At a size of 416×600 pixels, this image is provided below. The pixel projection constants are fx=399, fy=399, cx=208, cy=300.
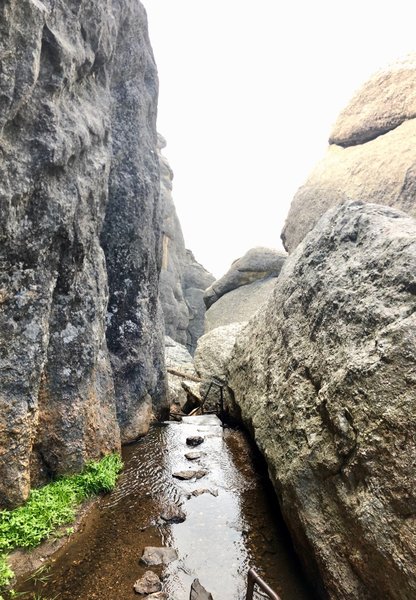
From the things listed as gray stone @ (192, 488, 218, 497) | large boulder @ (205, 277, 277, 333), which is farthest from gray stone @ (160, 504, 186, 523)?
large boulder @ (205, 277, 277, 333)

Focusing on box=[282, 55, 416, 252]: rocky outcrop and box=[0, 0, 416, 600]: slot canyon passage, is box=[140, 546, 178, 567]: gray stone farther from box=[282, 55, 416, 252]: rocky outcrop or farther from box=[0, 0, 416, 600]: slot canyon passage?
box=[282, 55, 416, 252]: rocky outcrop

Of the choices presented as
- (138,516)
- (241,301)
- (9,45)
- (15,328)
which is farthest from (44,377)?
(241,301)

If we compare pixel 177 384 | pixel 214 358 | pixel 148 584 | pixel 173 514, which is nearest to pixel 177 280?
pixel 214 358

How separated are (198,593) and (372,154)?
19668 millimetres

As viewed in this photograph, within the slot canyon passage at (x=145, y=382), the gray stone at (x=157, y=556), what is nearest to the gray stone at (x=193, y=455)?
the slot canyon passage at (x=145, y=382)

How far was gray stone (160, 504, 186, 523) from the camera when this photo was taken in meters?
8.54

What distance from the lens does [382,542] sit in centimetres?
490

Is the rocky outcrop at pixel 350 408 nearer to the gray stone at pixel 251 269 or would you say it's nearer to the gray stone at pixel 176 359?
the gray stone at pixel 176 359

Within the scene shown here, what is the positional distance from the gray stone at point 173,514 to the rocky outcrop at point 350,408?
2254 mm

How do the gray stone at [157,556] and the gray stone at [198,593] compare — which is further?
the gray stone at [157,556]

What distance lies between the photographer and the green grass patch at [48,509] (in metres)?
6.85

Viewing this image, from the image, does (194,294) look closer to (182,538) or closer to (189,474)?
(189,474)

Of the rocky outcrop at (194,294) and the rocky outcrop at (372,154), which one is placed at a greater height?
the rocky outcrop at (372,154)

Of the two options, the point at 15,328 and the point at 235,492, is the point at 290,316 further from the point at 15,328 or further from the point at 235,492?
the point at 15,328
